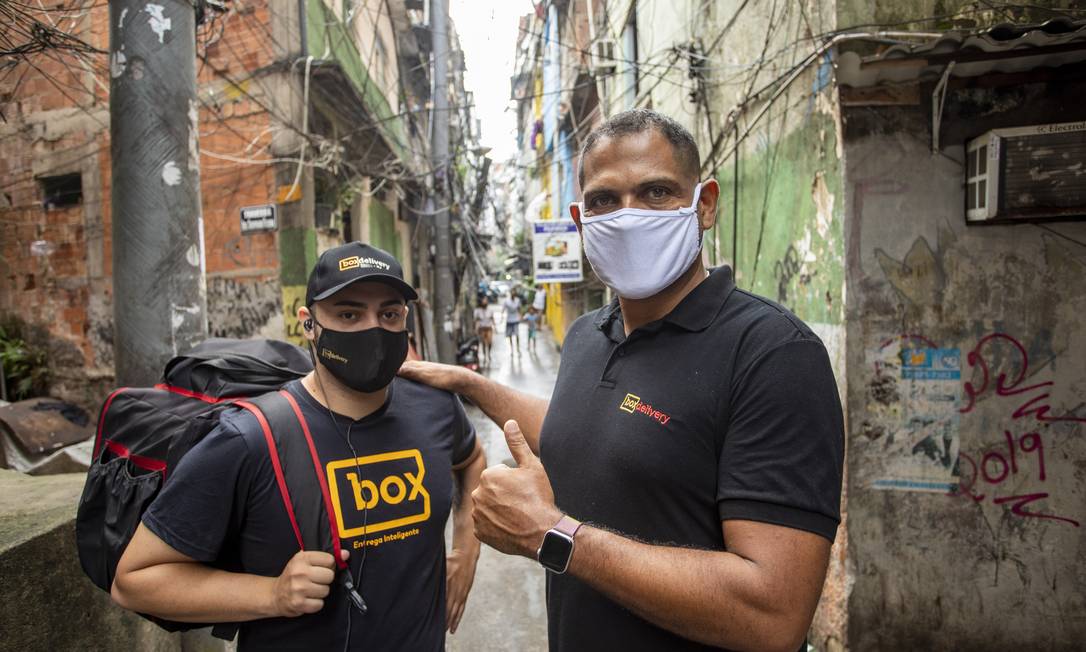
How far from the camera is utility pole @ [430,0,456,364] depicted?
10219mm

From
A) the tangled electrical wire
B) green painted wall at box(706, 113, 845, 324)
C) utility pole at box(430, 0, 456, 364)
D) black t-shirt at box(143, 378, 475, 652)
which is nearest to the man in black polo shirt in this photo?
black t-shirt at box(143, 378, 475, 652)

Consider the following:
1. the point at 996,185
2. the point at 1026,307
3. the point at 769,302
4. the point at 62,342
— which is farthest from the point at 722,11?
the point at 62,342

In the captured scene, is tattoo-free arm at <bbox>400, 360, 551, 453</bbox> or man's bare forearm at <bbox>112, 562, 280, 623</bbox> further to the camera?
tattoo-free arm at <bbox>400, 360, 551, 453</bbox>

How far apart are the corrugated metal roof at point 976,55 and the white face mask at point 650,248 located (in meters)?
2.10

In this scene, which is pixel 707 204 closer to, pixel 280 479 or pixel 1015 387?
pixel 280 479

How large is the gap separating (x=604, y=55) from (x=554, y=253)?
12.9 feet

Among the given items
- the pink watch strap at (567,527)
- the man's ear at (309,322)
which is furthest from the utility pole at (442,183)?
the pink watch strap at (567,527)

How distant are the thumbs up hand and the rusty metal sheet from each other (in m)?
6.54

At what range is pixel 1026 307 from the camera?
332cm

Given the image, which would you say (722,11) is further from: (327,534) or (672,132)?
(327,534)

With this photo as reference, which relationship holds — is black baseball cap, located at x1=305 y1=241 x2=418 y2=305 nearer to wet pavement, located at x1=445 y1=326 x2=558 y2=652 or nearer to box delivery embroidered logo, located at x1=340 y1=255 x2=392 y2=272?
box delivery embroidered logo, located at x1=340 y1=255 x2=392 y2=272

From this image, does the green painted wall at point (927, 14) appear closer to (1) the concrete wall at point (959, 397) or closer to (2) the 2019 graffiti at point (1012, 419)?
(1) the concrete wall at point (959, 397)

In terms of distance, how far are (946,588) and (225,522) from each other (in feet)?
12.8

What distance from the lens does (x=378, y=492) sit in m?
1.80
